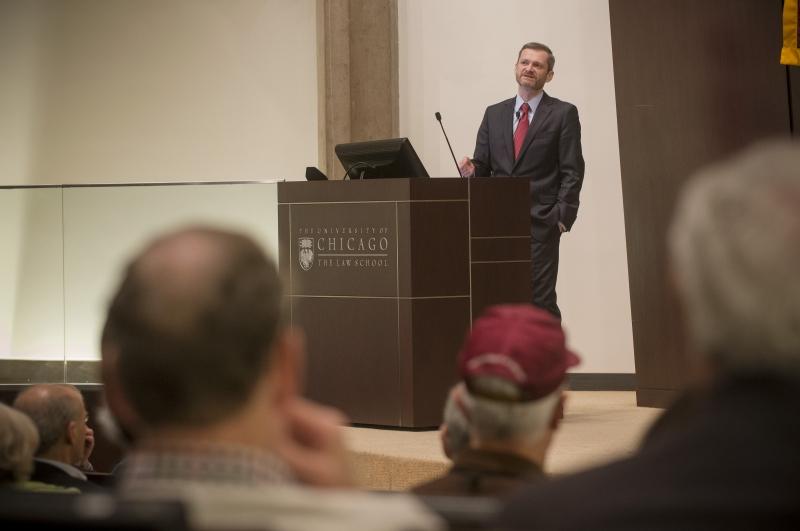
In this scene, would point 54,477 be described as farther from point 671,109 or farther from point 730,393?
point 671,109

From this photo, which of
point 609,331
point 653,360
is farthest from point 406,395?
point 609,331

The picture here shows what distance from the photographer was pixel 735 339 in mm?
1184

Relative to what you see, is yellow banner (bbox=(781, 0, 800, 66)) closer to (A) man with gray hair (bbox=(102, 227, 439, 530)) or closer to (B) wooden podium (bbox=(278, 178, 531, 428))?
(B) wooden podium (bbox=(278, 178, 531, 428))

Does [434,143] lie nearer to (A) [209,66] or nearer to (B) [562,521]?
(A) [209,66]

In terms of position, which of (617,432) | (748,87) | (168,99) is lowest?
(617,432)

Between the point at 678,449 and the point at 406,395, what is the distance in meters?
4.21

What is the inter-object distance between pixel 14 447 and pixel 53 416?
0.91 metres

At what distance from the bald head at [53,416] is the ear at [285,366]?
194 centimetres

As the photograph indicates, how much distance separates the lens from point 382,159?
5.46 metres

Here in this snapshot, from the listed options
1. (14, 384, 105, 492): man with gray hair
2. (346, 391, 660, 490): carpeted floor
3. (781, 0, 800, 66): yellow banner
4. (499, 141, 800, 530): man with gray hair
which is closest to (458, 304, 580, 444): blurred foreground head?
(499, 141, 800, 530): man with gray hair

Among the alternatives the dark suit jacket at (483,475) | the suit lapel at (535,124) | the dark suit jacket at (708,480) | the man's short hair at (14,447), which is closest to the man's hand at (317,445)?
the dark suit jacket at (708,480)

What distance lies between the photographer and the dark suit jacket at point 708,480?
3.68ft

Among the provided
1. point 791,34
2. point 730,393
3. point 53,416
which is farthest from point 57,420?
point 791,34

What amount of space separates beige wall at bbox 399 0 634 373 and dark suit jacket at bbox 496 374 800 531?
23.2 feet
